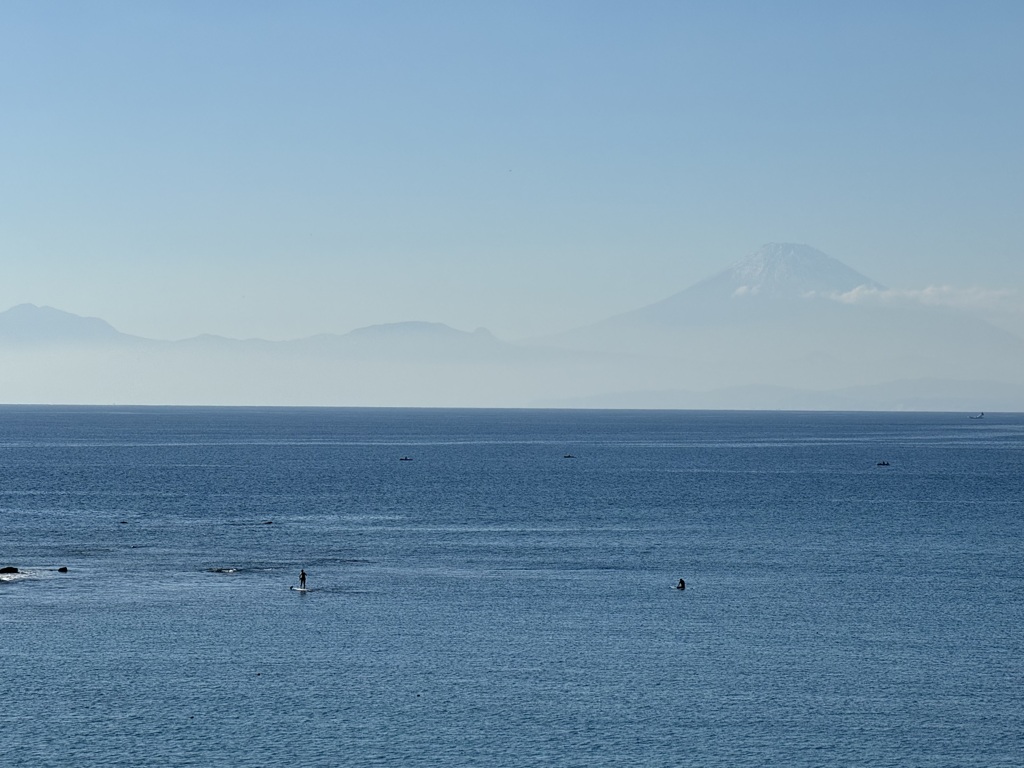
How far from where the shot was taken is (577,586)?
95.0 meters

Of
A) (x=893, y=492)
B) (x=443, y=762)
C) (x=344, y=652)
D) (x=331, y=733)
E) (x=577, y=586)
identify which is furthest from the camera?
(x=893, y=492)

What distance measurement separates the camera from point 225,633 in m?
77.7

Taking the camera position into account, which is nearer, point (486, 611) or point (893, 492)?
point (486, 611)

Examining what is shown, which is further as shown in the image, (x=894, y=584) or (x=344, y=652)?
(x=894, y=584)

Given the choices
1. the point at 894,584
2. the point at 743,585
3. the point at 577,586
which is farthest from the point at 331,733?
the point at 894,584

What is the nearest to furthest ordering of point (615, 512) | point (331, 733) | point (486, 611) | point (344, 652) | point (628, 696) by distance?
point (331, 733) < point (628, 696) < point (344, 652) < point (486, 611) < point (615, 512)

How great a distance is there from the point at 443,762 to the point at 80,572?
179 feet

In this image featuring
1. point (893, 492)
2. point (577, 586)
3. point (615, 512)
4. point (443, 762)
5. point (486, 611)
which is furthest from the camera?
point (893, 492)

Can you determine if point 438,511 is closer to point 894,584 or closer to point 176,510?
point 176,510

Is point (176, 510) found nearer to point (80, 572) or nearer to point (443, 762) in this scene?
point (80, 572)

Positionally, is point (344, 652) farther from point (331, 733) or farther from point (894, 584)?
point (894, 584)

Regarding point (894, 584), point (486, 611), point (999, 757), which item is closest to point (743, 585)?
point (894, 584)

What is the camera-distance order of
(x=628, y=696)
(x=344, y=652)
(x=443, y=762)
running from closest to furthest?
(x=443, y=762) → (x=628, y=696) → (x=344, y=652)

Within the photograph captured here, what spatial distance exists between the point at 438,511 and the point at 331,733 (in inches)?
3649
